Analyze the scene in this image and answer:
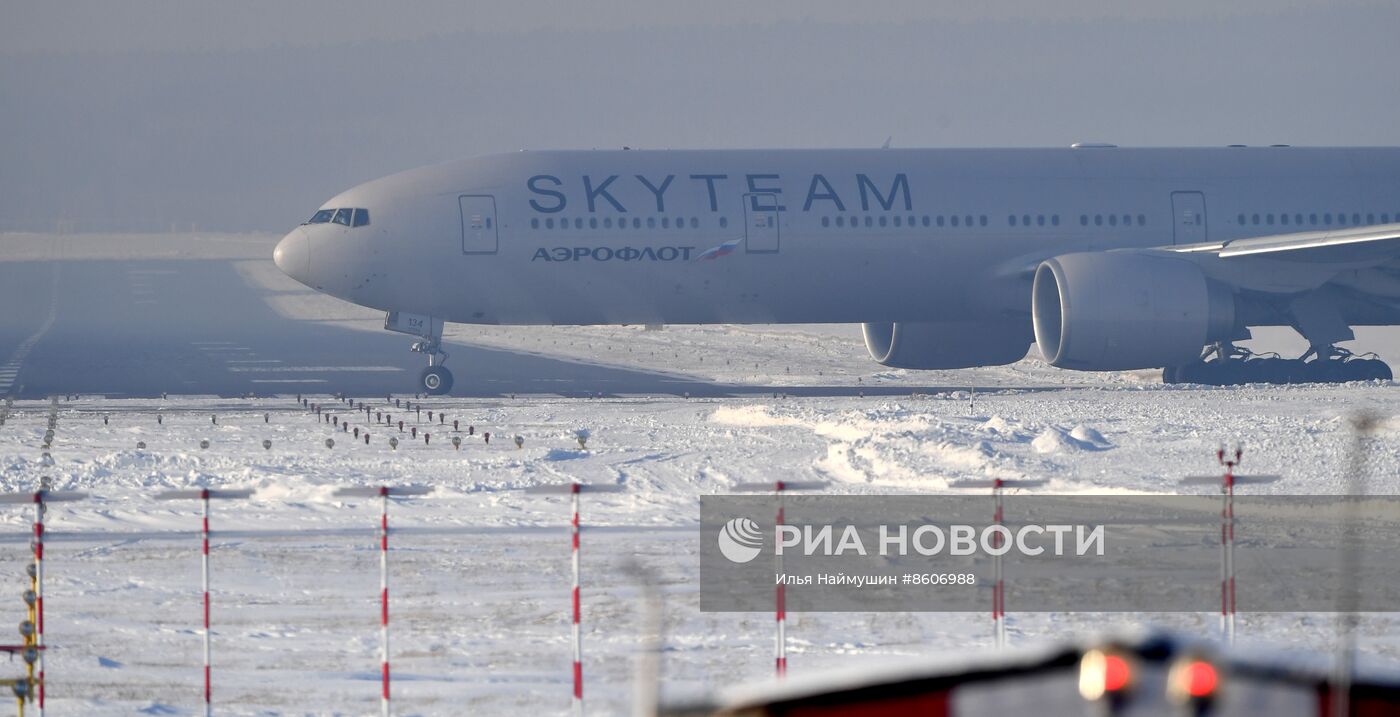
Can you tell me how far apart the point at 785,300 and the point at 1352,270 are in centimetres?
915

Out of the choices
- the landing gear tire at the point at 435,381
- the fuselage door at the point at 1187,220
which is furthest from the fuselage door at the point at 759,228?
the fuselage door at the point at 1187,220

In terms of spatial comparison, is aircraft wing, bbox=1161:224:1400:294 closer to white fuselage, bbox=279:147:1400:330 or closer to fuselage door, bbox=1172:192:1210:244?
fuselage door, bbox=1172:192:1210:244

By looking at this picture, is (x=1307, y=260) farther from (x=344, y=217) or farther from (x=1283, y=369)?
(x=344, y=217)

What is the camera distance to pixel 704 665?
959cm

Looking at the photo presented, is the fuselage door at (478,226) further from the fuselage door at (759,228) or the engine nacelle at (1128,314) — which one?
the engine nacelle at (1128,314)

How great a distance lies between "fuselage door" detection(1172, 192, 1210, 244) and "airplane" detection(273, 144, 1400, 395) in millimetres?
40

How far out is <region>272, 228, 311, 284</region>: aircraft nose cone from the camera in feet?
→ 96.6

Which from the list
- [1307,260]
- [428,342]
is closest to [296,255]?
[428,342]

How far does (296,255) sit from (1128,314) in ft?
43.0

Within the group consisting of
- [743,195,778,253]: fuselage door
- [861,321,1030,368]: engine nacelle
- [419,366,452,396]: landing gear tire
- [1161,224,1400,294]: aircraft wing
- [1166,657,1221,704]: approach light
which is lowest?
[1166,657,1221,704]: approach light

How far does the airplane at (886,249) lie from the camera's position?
28.3 meters

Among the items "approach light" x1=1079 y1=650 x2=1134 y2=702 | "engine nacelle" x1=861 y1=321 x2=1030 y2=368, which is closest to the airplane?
"engine nacelle" x1=861 y1=321 x2=1030 y2=368

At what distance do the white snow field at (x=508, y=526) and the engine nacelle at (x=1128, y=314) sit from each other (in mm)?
812

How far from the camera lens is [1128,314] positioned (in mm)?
27547
